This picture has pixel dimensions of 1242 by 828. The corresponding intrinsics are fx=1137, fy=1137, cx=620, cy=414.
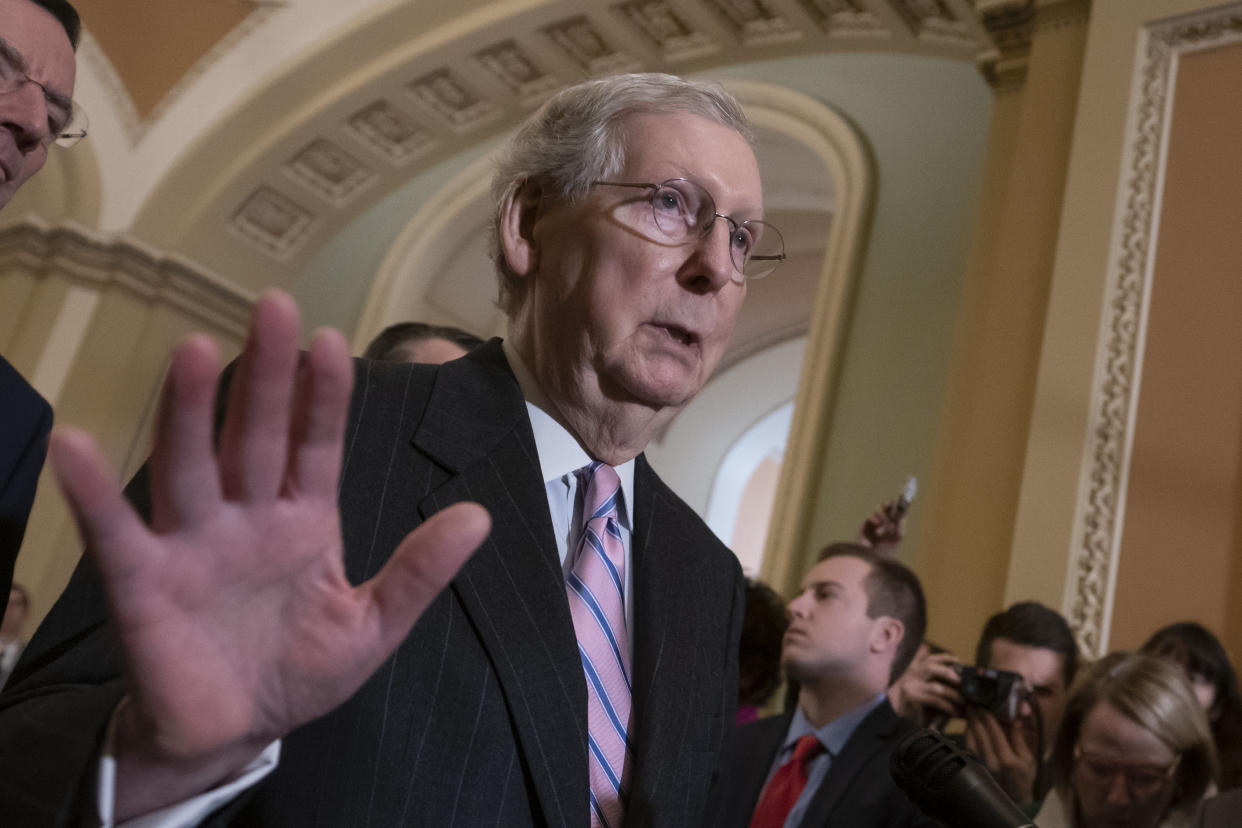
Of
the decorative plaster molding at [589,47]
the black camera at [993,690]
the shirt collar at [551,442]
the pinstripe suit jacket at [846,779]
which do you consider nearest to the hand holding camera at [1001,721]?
the black camera at [993,690]

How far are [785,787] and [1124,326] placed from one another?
2046 millimetres

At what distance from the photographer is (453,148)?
9352 mm

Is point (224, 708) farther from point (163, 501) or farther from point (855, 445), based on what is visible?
point (855, 445)

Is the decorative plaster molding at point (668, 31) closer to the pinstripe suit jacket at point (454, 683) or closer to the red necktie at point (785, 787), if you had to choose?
the red necktie at point (785, 787)

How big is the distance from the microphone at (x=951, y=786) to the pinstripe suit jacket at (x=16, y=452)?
100 cm

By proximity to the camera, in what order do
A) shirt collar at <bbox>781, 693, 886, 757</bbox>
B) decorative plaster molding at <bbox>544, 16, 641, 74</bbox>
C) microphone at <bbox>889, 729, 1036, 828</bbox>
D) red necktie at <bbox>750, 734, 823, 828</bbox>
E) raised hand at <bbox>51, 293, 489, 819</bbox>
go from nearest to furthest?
1. raised hand at <bbox>51, 293, 489, 819</bbox>
2. microphone at <bbox>889, 729, 1036, 828</bbox>
3. red necktie at <bbox>750, 734, 823, 828</bbox>
4. shirt collar at <bbox>781, 693, 886, 757</bbox>
5. decorative plaster molding at <bbox>544, 16, 641, 74</bbox>

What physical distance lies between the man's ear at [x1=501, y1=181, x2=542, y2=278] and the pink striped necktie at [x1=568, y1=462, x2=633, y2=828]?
30cm

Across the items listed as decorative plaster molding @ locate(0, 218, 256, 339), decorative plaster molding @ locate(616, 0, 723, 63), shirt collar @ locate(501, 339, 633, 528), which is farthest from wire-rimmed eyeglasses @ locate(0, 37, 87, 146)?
decorative plaster molding @ locate(0, 218, 256, 339)

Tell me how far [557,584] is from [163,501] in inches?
20.2

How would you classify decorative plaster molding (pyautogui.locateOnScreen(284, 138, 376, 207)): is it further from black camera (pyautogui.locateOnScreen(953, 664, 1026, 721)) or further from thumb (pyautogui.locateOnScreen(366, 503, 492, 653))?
thumb (pyautogui.locateOnScreen(366, 503, 492, 653))

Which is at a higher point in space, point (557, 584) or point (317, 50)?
point (317, 50)

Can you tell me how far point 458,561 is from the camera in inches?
29.3

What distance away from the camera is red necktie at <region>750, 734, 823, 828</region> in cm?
258

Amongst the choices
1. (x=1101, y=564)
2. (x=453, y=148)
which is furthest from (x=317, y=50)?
(x=1101, y=564)
